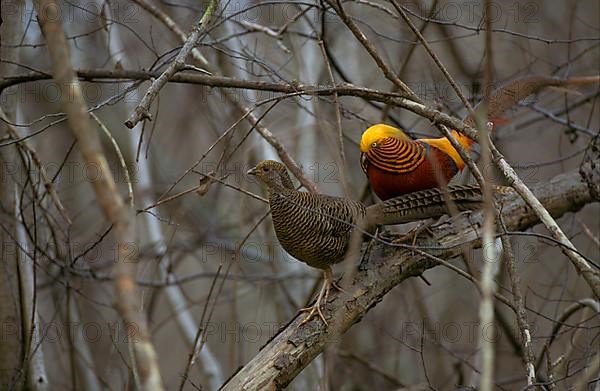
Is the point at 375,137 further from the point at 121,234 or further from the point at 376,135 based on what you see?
the point at 121,234

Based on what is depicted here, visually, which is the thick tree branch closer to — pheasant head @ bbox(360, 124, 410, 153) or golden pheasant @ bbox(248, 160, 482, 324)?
golden pheasant @ bbox(248, 160, 482, 324)

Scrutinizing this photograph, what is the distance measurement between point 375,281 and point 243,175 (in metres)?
0.81

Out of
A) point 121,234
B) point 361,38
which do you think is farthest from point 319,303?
point 121,234

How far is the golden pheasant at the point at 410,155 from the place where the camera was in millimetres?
3174

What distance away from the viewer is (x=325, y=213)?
9.19 ft

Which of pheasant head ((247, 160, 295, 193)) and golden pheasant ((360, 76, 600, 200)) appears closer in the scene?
pheasant head ((247, 160, 295, 193))

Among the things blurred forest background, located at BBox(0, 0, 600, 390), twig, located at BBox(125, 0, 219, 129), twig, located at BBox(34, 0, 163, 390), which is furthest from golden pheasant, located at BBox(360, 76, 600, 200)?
twig, located at BBox(34, 0, 163, 390)

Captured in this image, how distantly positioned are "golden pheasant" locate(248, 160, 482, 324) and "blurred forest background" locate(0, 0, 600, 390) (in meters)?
0.22

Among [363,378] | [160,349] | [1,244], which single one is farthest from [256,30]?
[160,349]

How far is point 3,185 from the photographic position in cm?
346

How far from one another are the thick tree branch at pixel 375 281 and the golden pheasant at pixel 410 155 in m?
0.29

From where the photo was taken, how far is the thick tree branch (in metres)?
2.63

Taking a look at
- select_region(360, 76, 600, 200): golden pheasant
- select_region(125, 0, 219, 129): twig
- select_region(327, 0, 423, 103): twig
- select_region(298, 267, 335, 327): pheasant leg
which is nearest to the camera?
select_region(125, 0, 219, 129): twig

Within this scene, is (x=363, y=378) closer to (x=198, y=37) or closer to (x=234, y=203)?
(x=234, y=203)
